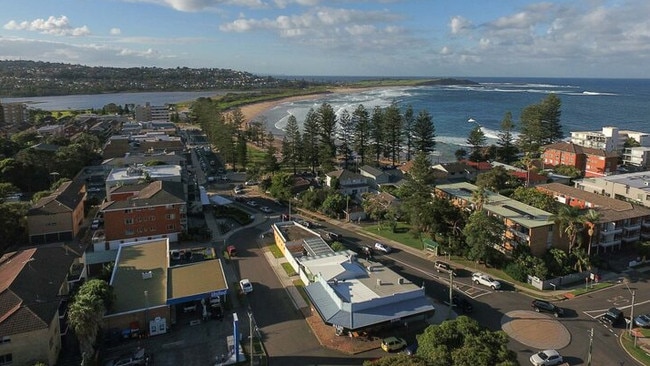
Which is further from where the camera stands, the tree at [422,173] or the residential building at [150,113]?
the residential building at [150,113]

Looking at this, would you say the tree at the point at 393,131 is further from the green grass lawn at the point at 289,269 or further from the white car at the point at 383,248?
the green grass lawn at the point at 289,269

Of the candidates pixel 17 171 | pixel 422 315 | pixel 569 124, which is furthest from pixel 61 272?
pixel 569 124

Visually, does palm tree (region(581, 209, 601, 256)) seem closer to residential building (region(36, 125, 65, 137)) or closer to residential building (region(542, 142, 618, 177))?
residential building (region(542, 142, 618, 177))

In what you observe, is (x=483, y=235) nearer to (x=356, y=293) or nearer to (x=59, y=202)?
(x=356, y=293)

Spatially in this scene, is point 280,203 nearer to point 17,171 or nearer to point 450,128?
point 17,171

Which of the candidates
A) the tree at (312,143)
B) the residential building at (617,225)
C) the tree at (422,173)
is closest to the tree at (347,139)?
the tree at (312,143)

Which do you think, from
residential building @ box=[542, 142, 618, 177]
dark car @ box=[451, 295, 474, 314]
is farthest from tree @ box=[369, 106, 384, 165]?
dark car @ box=[451, 295, 474, 314]
